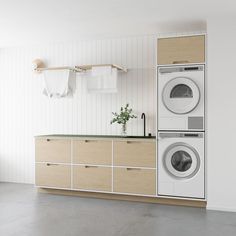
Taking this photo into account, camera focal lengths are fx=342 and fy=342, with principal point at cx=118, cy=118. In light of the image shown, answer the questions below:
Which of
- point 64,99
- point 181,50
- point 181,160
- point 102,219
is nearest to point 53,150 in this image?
point 64,99

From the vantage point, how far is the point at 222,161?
4207mm

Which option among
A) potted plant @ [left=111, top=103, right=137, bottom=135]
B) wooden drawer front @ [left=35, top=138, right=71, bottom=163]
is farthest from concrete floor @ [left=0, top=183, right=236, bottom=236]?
potted plant @ [left=111, top=103, right=137, bottom=135]

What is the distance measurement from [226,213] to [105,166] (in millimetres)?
1679

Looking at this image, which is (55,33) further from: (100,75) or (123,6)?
(123,6)

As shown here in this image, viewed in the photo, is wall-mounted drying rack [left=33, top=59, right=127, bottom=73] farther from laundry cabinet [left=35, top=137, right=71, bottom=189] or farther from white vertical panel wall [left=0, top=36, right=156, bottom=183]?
laundry cabinet [left=35, top=137, right=71, bottom=189]

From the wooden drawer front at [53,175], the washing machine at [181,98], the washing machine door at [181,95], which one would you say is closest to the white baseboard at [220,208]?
the washing machine at [181,98]

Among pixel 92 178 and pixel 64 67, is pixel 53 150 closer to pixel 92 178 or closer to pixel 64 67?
pixel 92 178

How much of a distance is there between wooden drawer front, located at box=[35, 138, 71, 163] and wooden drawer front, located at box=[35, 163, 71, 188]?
9cm

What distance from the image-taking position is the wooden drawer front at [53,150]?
4996mm

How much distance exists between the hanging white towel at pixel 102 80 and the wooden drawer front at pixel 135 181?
1201mm

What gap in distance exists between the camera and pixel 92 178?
15.8ft

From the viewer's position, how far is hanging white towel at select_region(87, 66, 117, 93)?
16.1ft

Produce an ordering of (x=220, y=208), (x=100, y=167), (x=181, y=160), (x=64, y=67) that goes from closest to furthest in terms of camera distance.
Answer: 1. (x=220, y=208)
2. (x=181, y=160)
3. (x=100, y=167)
4. (x=64, y=67)

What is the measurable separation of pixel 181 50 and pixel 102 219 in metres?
2.29
